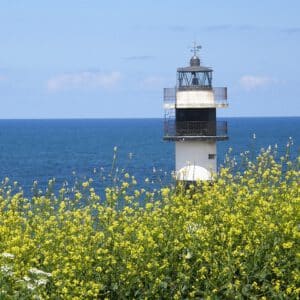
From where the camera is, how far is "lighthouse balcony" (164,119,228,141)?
2716 centimetres

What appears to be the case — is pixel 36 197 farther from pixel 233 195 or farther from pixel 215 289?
pixel 215 289

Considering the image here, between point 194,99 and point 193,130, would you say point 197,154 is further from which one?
point 194,99

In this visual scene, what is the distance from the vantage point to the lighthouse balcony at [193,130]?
27156 mm

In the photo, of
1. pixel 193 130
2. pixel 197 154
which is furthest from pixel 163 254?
pixel 193 130

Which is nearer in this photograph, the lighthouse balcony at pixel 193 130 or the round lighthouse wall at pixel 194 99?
the lighthouse balcony at pixel 193 130

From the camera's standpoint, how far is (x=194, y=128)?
89.7 feet

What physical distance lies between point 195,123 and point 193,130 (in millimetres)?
345

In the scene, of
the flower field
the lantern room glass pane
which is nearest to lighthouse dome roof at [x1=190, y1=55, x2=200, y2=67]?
the lantern room glass pane

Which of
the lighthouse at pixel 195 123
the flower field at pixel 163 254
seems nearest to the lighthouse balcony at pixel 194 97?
the lighthouse at pixel 195 123

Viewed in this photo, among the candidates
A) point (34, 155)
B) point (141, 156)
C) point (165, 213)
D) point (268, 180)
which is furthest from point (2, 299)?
point (34, 155)

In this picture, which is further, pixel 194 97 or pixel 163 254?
pixel 194 97

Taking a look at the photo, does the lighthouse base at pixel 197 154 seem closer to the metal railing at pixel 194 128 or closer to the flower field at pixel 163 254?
the metal railing at pixel 194 128

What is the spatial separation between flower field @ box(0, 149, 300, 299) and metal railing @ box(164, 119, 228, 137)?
15290mm

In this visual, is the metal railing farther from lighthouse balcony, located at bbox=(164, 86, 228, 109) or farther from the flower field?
the flower field
